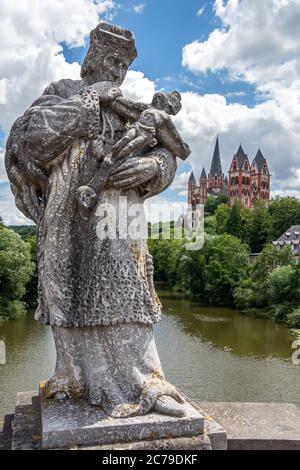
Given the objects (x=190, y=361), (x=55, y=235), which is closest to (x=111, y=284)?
(x=55, y=235)

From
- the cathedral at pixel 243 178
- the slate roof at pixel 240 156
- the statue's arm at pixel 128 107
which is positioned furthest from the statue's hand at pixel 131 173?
the slate roof at pixel 240 156

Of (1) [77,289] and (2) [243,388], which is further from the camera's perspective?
(2) [243,388]

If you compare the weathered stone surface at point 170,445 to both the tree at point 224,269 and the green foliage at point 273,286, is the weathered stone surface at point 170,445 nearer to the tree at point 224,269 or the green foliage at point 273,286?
the green foliage at point 273,286

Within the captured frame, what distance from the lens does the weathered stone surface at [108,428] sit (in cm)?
355

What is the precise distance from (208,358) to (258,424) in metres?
16.6

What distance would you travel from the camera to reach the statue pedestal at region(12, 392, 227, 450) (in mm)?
3557

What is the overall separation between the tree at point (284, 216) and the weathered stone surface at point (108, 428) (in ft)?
209

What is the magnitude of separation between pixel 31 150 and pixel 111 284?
1.31 metres

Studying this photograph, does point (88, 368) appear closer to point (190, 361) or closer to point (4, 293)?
point (190, 361)

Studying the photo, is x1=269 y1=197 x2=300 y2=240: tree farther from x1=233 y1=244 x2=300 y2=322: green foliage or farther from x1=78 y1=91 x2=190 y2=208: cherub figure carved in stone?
x1=78 y1=91 x2=190 y2=208: cherub figure carved in stone

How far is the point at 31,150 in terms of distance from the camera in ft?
13.8

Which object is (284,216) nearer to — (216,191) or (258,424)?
(216,191)

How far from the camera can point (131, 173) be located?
4.23 meters

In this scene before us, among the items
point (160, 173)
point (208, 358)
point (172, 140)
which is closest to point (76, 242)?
point (160, 173)
